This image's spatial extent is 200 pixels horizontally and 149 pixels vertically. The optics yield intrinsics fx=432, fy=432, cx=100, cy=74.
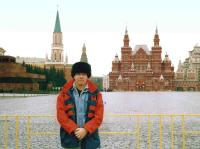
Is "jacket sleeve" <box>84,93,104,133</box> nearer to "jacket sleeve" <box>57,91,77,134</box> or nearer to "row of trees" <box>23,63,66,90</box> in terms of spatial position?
"jacket sleeve" <box>57,91,77,134</box>

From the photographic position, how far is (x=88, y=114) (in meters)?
5.36

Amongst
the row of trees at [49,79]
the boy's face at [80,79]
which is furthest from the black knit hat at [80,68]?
the row of trees at [49,79]

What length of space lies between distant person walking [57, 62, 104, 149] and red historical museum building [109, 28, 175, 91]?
493 feet

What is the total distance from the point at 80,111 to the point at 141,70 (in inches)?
6154

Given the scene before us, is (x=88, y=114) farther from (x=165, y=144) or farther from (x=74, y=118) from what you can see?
(x=165, y=144)

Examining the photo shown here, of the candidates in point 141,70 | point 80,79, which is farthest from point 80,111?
point 141,70

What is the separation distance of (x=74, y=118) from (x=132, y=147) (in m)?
7.23

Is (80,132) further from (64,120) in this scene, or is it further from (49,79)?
(49,79)

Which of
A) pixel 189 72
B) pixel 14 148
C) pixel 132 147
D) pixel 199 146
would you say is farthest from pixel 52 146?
pixel 189 72

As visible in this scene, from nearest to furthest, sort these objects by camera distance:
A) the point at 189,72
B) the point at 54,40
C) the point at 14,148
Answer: the point at 14,148
the point at 189,72
the point at 54,40

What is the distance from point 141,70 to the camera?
16088 centimetres

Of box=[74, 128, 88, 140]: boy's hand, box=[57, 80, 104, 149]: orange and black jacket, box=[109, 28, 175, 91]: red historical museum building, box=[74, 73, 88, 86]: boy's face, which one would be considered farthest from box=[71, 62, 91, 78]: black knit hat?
box=[109, 28, 175, 91]: red historical museum building

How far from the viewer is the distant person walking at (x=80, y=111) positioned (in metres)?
5.30

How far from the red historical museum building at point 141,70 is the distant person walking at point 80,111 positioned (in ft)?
493
